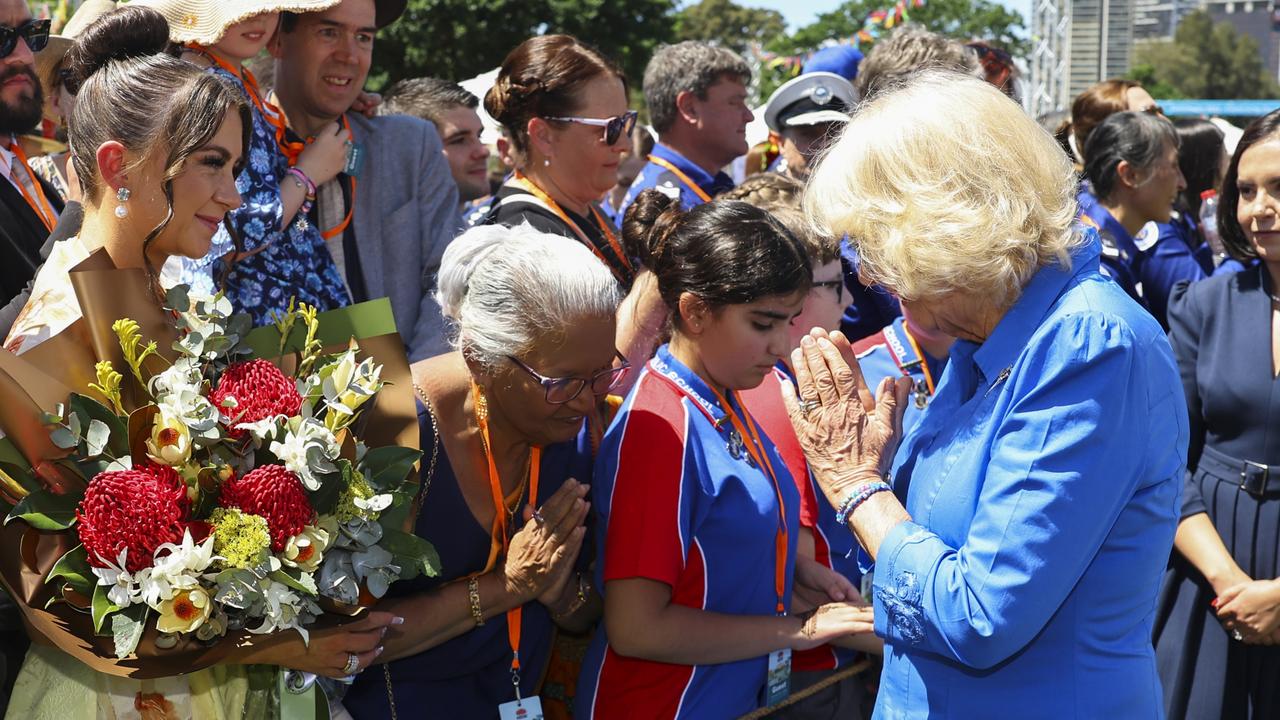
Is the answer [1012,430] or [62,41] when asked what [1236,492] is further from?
[62,41]

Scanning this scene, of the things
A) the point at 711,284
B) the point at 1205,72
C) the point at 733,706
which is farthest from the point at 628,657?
the point at 1205,72

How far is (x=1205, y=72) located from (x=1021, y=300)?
3155 inches

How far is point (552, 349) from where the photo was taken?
262 centimetres

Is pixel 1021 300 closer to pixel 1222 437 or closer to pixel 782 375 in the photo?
pixel 782 375

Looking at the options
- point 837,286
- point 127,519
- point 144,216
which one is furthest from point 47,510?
point 837,286

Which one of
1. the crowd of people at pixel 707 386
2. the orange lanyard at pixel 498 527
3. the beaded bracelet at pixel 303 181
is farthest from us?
the beaded bracelet at pixel 303 181

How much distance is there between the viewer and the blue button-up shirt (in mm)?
1992

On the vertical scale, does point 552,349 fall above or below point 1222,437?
above

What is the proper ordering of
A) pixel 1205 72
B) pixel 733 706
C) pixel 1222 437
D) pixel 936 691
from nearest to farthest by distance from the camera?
pixel 936 691 → pixel 733 706 → pixel 1222 437 → pixel 1205 72

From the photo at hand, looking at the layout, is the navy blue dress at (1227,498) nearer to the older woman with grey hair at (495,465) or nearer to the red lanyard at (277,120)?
the older woman with grey hair at (495,465)

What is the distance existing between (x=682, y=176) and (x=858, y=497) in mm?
3139

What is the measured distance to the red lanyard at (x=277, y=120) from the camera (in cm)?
324

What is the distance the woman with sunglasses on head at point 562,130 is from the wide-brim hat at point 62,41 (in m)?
1.29

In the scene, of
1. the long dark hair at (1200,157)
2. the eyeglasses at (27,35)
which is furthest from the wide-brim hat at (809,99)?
the eyeglasses at (27,35)
